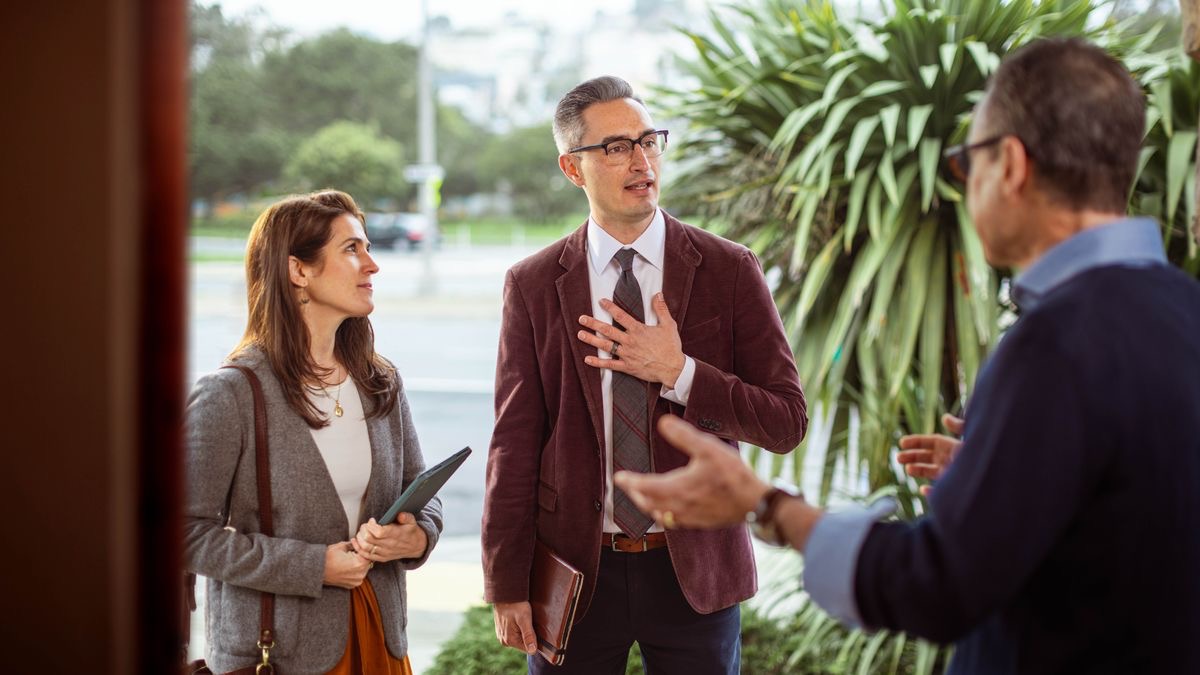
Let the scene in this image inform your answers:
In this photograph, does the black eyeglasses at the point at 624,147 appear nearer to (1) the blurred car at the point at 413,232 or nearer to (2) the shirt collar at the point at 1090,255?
(2) the shirt collar at the point at 1090,255

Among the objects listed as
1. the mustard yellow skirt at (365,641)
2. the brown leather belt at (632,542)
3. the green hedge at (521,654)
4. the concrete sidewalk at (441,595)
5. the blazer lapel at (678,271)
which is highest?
the blazer lapel at (678,271)

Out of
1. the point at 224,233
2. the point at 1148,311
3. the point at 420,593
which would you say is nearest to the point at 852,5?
the point at 420,593

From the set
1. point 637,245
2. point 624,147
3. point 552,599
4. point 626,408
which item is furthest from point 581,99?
point 552,599

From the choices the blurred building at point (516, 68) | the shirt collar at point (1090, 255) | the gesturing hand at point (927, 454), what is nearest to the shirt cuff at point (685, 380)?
the gesturing hand at point (927, 454)

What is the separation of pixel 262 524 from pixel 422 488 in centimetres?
32

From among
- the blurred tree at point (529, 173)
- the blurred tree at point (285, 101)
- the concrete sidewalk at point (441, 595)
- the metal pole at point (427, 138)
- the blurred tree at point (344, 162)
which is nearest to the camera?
the concrete sidewalk at point (441, 595)

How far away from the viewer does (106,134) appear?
77 cm

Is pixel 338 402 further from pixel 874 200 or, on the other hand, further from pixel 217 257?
pixel 217 257

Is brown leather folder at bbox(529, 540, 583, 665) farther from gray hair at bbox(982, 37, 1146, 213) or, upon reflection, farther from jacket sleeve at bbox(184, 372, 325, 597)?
gray hair at bbox(982, 37, 1146, 213)

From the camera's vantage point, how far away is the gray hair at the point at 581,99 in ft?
7.57

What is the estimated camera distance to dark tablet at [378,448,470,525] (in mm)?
1993

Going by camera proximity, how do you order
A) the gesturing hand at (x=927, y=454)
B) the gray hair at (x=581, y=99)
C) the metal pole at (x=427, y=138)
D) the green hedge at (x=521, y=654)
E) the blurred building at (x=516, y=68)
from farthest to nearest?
the blurred building at (x=516, y=68), the metal pole at (x=427, y=138), the green hedge at (x=521, y=654), the gray hair at (x=581, y=99), the gesturing hand at (x=927, y=454)

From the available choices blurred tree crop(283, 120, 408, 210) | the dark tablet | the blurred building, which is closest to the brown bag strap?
the dark tablet

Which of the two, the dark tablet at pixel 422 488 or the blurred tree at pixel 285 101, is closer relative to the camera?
the dark tablet at pixel 422 488
